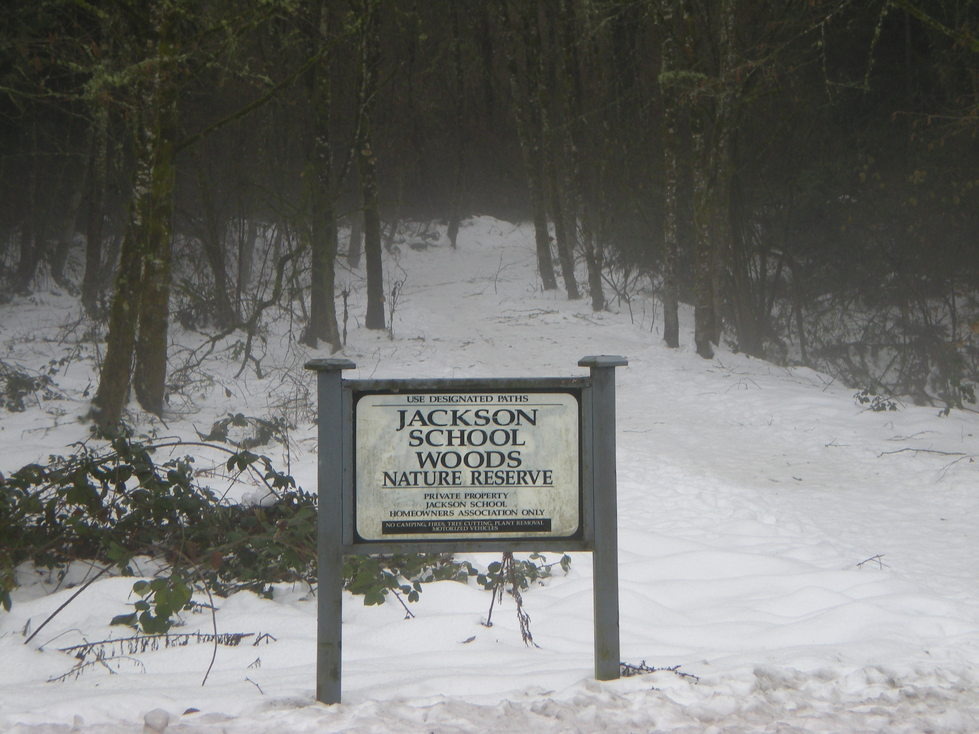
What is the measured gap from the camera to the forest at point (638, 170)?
16.8m

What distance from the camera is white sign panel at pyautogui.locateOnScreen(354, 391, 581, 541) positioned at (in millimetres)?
3666

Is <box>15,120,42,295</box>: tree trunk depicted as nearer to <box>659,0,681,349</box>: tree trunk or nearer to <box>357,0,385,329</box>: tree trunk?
<box>357,0,385,329</box>: tree trunk

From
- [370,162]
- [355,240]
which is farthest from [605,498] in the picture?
[355,240]

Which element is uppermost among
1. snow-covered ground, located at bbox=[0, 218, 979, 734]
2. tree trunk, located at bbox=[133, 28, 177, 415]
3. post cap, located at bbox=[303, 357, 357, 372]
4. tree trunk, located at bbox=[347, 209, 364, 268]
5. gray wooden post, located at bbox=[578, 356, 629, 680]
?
tree trunk, located at bbox=[347, 209, 364, 268]

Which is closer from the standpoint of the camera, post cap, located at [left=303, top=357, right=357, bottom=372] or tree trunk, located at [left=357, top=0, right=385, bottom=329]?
post cap, located at [left=303, top=357, right=357, bottom=372]

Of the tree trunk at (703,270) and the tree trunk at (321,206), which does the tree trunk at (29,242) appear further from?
the tree trunk at (703,270)

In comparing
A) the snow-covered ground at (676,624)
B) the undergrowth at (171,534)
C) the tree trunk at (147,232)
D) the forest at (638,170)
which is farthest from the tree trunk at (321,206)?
the undergrowth at (171,534)

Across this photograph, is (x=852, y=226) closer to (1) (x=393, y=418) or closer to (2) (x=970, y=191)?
(2) (x=970, y=191)

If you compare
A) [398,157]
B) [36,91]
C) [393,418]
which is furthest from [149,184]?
[398,157]

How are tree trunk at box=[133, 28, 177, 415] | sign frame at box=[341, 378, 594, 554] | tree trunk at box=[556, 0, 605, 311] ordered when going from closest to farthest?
sign frame at box=[341, 378, 594, 554] → tree trunk at box=[133, 28, 177, 415] → tree trunk at box=[556, 0, 605, 311]

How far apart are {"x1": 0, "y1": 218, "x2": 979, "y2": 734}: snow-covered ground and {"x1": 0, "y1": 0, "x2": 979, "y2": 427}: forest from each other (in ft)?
16.6

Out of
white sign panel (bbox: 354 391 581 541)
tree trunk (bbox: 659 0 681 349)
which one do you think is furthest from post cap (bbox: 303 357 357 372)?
tree trunk (bbox: 659 0 681 349)

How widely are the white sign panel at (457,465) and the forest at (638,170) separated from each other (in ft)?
33.4

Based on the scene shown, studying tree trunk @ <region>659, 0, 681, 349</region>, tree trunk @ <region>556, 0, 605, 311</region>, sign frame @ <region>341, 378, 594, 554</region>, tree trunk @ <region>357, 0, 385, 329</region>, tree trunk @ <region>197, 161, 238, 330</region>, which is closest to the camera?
sign frame @ <region>341, 378, 594, 554</region>
